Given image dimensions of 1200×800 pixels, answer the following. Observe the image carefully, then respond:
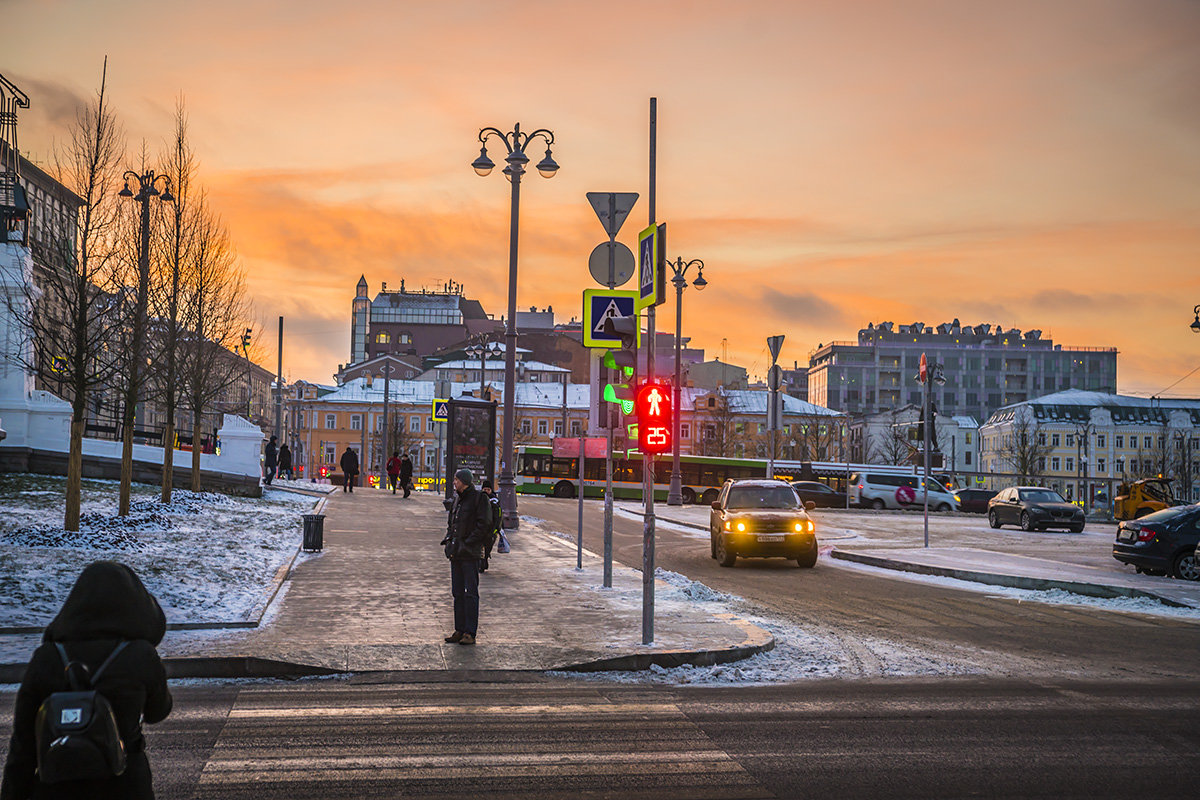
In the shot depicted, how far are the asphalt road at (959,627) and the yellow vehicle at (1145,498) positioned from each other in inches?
1056

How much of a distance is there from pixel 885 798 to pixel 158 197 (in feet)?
87.6

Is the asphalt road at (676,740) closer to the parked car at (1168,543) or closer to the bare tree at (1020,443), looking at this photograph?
the parked car at (1168,543)

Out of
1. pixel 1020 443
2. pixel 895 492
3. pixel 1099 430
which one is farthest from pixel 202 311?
pixel 1099 430

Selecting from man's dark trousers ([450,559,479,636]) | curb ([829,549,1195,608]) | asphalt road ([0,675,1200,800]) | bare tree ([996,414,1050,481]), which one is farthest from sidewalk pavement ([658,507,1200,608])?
bare tree ([996,414,1050,481])

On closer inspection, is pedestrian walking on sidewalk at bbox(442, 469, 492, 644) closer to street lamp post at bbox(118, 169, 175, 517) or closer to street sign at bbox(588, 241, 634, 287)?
street sign at bbox(588, 241, 634, 287)

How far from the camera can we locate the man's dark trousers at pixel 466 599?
11.2m

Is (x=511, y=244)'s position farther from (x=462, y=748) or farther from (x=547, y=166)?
(x=462, y=748)

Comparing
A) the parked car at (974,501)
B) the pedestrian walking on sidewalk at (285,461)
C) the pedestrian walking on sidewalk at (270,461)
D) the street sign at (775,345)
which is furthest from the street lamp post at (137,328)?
the parked car at (974,501)

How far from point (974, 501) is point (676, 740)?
190 feet

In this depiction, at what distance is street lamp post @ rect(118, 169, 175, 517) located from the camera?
70.3 ft

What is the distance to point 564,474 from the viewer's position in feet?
213

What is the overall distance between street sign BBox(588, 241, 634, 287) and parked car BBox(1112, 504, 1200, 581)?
40.1 ft

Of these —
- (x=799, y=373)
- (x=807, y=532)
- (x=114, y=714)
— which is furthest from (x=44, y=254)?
(x=799, y=373)

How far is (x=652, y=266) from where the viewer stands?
11523mm
